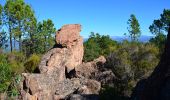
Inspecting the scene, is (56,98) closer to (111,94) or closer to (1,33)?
(111,94)

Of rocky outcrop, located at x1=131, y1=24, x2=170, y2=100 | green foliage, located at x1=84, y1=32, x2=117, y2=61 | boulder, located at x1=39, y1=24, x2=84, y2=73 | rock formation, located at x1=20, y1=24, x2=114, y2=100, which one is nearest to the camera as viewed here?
rocky outcrop, located at x1=131, y1=24, x2=170, y2=100

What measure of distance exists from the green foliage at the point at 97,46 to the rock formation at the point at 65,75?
30.8 ft

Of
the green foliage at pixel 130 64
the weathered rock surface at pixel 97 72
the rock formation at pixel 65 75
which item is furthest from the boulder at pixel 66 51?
the green foliage at pixel 130 64

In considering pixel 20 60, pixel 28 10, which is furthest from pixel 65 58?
pixel 28 10

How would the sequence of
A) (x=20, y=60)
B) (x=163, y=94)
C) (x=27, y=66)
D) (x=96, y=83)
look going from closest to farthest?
(x=163, y=94), (x=96, y=83), (x=27, y=66), (x=20, y=60)

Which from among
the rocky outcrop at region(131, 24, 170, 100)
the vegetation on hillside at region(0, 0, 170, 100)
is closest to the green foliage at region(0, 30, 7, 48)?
the vegetation on hillside at region(0, 0, 170, 100)

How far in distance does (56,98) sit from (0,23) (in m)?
29.6

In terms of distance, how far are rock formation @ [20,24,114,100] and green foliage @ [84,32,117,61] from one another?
9390mm

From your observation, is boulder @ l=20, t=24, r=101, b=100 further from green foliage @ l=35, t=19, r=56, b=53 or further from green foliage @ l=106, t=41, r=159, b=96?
green foliage @ l=35, t=19, r=56, b=53

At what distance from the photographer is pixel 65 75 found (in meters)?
43.5

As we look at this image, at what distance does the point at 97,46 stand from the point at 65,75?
20240mm

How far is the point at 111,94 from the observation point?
34594 mm

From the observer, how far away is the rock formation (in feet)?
115

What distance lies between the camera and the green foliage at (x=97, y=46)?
2197 inches
